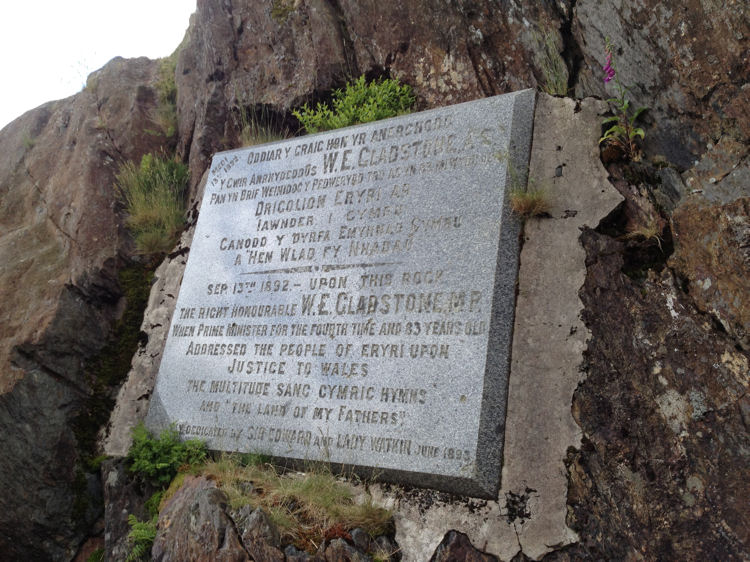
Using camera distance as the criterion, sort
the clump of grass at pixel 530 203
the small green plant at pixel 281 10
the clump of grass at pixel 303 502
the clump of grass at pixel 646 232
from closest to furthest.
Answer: the clump of grass at pixel 303 502 < the clump of grass at pixel 646 232 < the clump of grass at pixel 530 203 < the small green plant at pixel 281 10

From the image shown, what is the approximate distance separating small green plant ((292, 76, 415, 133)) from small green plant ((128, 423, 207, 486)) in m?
2.72

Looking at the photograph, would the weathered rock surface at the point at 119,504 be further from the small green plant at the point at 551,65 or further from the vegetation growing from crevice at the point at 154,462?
the small green plant at the point at 551,65

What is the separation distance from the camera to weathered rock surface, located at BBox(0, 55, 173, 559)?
497 cm

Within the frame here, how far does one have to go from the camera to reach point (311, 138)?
511 centimetres

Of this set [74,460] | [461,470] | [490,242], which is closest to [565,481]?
[461,470]

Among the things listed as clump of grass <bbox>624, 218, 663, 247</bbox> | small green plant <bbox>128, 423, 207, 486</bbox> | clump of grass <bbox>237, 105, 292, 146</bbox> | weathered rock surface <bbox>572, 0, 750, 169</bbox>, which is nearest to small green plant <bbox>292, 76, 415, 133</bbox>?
clump of grass <bbox>237, 105, 292, 146</bbox>

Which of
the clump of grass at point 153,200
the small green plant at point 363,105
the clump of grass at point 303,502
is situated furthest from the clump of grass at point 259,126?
the clump of grass at point 303,502

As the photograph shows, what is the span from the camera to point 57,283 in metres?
5.72

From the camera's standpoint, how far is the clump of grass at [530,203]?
388 centimetres

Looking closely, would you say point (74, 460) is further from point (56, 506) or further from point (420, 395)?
point (420, 395)

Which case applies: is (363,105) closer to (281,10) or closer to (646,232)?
(281,10)

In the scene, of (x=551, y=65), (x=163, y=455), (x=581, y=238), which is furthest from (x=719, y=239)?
(x=163, y=455)

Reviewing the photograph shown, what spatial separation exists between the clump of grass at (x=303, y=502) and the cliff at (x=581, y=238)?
104cm

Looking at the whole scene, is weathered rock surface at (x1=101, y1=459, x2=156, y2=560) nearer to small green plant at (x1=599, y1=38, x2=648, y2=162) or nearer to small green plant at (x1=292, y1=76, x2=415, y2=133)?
small green plant at (x1=292, y1=76, x2=415, y2=133)
